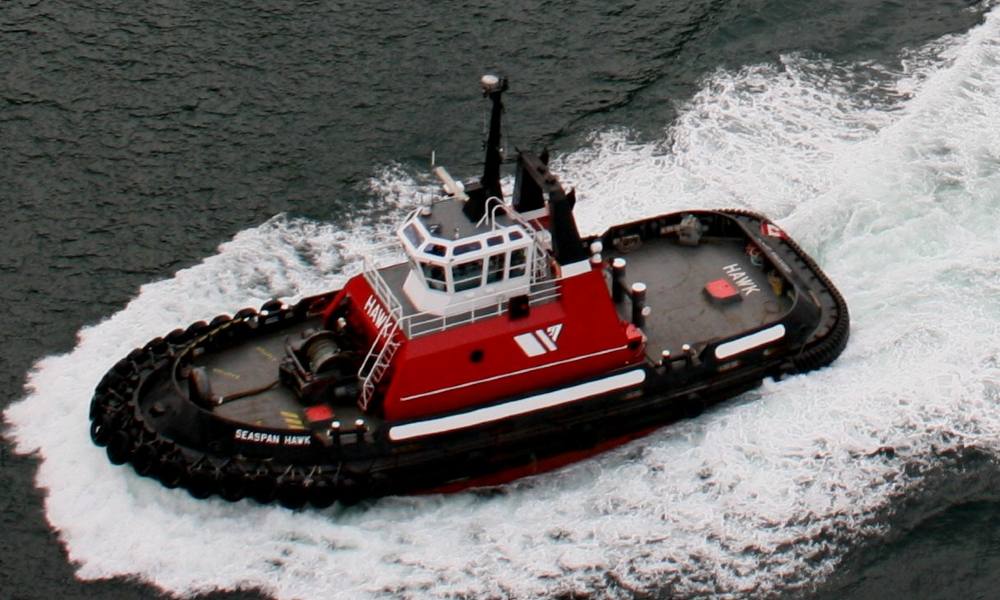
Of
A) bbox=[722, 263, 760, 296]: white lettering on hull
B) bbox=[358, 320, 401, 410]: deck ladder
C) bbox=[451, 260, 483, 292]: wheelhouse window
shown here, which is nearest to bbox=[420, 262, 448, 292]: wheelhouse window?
bbox=[451, 260, 483, 292]: wheelhouse window

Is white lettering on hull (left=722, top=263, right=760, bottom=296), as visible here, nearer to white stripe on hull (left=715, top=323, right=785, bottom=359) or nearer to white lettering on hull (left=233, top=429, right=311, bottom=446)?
white stripe on hull (left=715, top=323, right=785, bottom=359)

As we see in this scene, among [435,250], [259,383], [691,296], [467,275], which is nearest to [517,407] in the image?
[467,275]

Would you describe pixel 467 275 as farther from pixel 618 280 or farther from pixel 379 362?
pixel 618 280

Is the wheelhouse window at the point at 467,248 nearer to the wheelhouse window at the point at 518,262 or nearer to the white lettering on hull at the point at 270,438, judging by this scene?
the wheelhouse window at the point at 518,262

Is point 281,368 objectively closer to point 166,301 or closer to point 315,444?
point 315,444

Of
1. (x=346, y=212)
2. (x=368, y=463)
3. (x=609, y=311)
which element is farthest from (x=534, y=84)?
(x=368, y=463)

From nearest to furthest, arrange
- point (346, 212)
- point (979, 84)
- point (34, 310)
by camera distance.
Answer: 1. point (34, 310)
2. point (346, 212)
3. point (979, 84)
